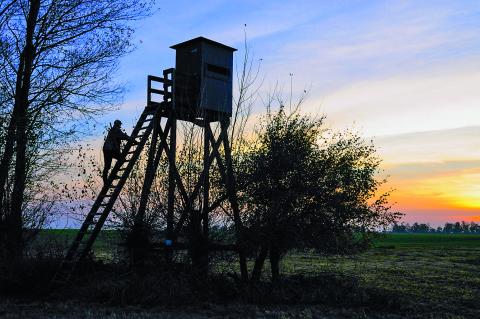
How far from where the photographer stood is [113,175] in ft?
58.0

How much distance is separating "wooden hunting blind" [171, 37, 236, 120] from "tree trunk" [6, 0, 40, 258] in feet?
19.6

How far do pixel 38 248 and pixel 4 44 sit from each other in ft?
27.0

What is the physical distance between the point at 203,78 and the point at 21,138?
24.4ft

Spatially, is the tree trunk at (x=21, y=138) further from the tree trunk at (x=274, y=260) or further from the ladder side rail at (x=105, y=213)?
the tree trunk at (x=274, y=260)

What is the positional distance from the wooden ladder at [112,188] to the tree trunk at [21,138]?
2.83m

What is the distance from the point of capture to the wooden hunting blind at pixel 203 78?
61.9ft

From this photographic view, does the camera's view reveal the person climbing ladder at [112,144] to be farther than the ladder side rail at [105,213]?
Yes

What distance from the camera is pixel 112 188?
17500 mm

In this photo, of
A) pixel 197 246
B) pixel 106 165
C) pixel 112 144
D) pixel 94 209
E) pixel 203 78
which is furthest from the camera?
pixel 203 78

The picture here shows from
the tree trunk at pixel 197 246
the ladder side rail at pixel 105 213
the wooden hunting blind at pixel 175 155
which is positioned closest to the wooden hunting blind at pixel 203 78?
the wooden hunting blind at pixel 175 155

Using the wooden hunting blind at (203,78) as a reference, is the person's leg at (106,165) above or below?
below

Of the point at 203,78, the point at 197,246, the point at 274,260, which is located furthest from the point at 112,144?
the point at 274,260

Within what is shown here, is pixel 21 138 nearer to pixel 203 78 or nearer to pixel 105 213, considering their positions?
pixel 105 213

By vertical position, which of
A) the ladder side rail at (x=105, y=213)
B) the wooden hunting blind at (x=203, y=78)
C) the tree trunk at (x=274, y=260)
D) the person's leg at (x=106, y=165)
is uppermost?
the wooden hunting blind at (x=203, y=78)
